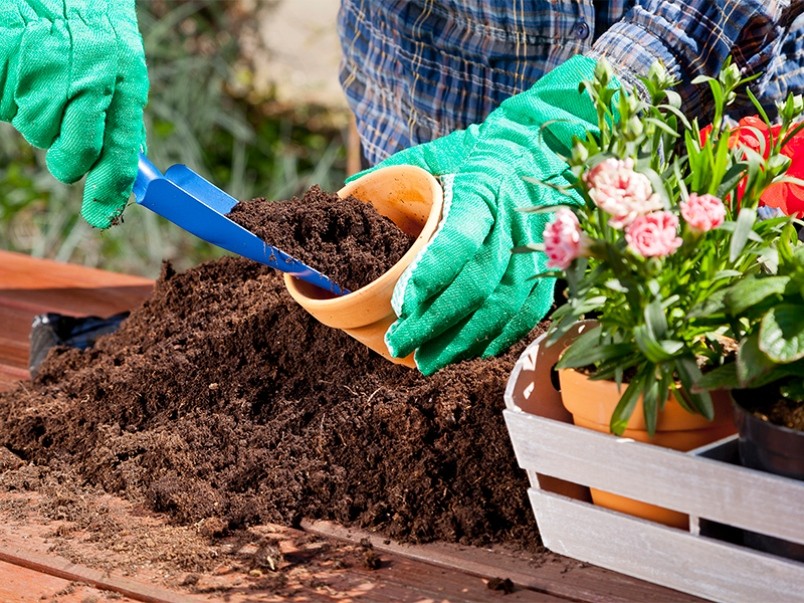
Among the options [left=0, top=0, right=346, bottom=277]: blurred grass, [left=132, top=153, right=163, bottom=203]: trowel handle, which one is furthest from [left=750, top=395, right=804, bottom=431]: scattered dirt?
[left=0, top=0, right=346, bottom=277]: blurred grass

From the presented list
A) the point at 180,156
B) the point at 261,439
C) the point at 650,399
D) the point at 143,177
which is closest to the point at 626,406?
the point at 650,399

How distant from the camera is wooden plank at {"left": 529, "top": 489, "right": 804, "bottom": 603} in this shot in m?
0.93

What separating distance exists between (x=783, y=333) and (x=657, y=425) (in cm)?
17

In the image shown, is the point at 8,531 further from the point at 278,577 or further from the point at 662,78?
the point at 662,78

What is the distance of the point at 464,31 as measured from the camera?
68.0 inches

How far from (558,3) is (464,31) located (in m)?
0.19

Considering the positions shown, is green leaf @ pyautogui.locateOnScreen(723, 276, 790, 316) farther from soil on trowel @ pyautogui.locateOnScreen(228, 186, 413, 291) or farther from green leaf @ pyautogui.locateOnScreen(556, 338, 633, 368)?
soil on trowel @ pyautogui.locateOnScreen(228, 186, 413, 291)

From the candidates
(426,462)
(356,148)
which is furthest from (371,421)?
(356,148)

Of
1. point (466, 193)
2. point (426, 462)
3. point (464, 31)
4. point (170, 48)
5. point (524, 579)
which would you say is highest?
point (170, 48)

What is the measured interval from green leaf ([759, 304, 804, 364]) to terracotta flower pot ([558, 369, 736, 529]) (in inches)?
5.4

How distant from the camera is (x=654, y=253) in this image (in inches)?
33.0

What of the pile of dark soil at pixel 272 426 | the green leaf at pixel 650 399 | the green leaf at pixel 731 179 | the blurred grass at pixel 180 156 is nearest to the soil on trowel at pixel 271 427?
the pile of dark soil at pixel 272 426

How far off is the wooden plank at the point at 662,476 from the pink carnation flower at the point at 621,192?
219mm

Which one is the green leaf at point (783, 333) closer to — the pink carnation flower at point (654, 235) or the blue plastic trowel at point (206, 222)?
the pink carnation flower at point (654, 235)
